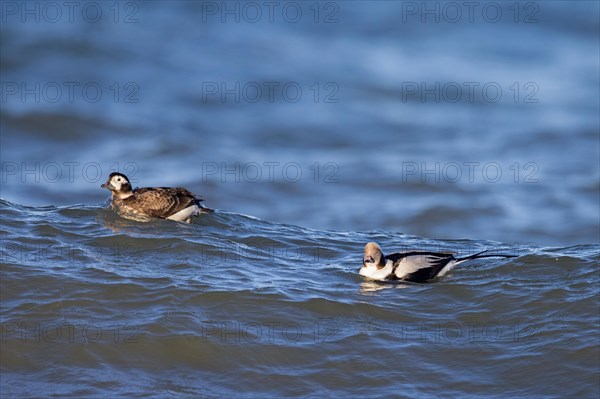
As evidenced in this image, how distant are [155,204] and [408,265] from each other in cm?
325

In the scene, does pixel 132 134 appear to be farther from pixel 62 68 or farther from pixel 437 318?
pixel 437 318

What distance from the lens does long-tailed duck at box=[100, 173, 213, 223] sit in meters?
11.2

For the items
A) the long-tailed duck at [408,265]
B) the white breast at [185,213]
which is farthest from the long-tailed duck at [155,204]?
the long-tailed duck at [408,265]

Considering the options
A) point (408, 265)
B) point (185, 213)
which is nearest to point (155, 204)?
point (185, 213)

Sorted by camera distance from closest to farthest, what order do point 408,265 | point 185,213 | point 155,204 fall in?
point 408,265
point 185,213
point 155,204

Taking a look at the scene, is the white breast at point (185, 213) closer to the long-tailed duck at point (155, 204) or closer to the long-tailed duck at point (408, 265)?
the long-tailed duck at point (155, 204)

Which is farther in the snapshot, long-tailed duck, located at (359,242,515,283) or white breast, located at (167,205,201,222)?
white breast, located at (167,205,201,222)

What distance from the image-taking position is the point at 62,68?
22.0 metres

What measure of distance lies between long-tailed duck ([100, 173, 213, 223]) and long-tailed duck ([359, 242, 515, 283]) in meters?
2.48

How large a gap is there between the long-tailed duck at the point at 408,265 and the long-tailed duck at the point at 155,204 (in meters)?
2.48

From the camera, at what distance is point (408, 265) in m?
9.66

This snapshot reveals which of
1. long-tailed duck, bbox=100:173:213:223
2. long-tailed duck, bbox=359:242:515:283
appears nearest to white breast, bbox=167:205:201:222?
long-tailed duck, bbox=100:173:213:223

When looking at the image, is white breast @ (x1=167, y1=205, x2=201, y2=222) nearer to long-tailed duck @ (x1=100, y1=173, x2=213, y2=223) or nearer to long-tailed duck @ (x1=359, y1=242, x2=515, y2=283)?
long-tailed duck @ (x1=100, y1=173, x2=213, y2=223)

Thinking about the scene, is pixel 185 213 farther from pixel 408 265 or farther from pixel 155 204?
pixel 408 265
